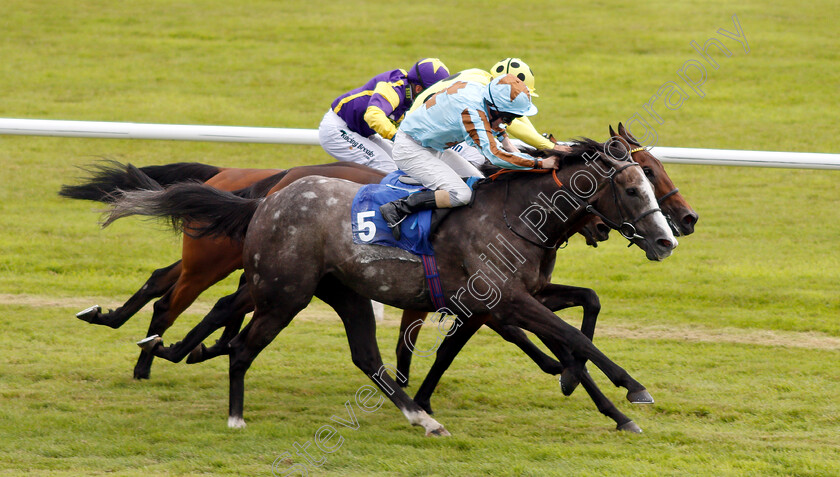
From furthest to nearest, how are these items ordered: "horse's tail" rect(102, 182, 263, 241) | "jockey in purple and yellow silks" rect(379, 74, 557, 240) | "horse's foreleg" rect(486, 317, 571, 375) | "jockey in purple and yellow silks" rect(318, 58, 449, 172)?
"jockey in purple and yellow silks" rect(318, 58, 449, 172) < "horse's tail" rect(102, 182, 263, 241) < "horse's foreleg" rect(486, 317, 571, 375) < "jockey in purple and yellow silks" rect(379, 74, 557, 240)

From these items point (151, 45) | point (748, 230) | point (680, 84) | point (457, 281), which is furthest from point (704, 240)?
point (151, 45)

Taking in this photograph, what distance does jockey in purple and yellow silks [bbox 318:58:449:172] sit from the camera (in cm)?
634

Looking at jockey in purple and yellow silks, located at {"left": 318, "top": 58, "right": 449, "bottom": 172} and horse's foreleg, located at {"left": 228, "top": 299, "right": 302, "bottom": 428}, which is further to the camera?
jockey in purple and yellow silks, located at {"left": 318, "top": 58, "right": 449, "bottom": 172}

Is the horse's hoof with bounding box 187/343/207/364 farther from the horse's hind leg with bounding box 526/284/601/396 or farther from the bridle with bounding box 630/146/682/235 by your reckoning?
the bridle with bounding box 630/146/682/235

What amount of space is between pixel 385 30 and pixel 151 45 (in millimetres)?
3906

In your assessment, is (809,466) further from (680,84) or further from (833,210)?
(680,84)

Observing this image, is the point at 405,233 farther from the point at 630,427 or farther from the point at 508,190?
the point at 630,427

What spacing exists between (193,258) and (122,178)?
788mm

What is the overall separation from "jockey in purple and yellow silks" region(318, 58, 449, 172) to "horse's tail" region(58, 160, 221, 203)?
0.88 meters

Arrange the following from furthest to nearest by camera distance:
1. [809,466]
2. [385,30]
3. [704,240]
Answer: [385,30] < [704,240] < [809,466]

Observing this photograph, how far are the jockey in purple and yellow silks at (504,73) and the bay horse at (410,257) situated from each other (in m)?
0.40

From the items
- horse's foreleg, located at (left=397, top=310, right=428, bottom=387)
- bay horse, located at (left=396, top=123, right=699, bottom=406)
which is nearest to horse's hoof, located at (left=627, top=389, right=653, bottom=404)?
bay horse, located at (left=396, top=123, right=699, bottom=406)

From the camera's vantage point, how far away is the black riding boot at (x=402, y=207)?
5027 mm

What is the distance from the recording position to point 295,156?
42.1 ft
